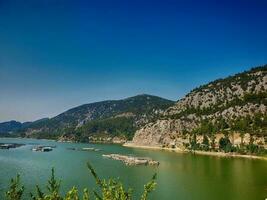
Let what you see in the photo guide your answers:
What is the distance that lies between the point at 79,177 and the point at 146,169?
1040 inches

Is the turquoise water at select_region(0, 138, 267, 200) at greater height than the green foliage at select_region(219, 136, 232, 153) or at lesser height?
lesser

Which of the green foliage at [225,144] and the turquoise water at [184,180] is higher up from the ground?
the green foliage at [225,144]

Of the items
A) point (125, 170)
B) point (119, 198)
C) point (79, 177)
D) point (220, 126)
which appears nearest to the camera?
point (119, 198)

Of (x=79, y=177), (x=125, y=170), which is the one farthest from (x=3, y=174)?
(x=125, y=170)

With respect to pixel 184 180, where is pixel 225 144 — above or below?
above

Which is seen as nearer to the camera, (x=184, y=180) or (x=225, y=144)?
(x=184, y=180)

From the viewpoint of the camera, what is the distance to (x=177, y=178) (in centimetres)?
8531

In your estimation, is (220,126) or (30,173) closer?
(30,173)

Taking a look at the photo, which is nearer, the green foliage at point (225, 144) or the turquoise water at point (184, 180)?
the turquoise water at point (184, 180)

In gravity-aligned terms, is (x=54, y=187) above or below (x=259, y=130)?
below

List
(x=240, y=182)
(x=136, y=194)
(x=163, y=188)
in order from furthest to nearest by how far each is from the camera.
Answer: (x=240, y=182) → (x=163, y=188) → (x=136, y=194)

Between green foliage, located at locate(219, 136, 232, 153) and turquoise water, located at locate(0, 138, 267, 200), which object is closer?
turquoise water, located at locate(0, 138, 267, 200)

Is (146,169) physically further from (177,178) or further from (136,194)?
(136,194)

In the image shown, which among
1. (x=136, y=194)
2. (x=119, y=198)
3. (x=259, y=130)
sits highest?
(x=259, y=130)
